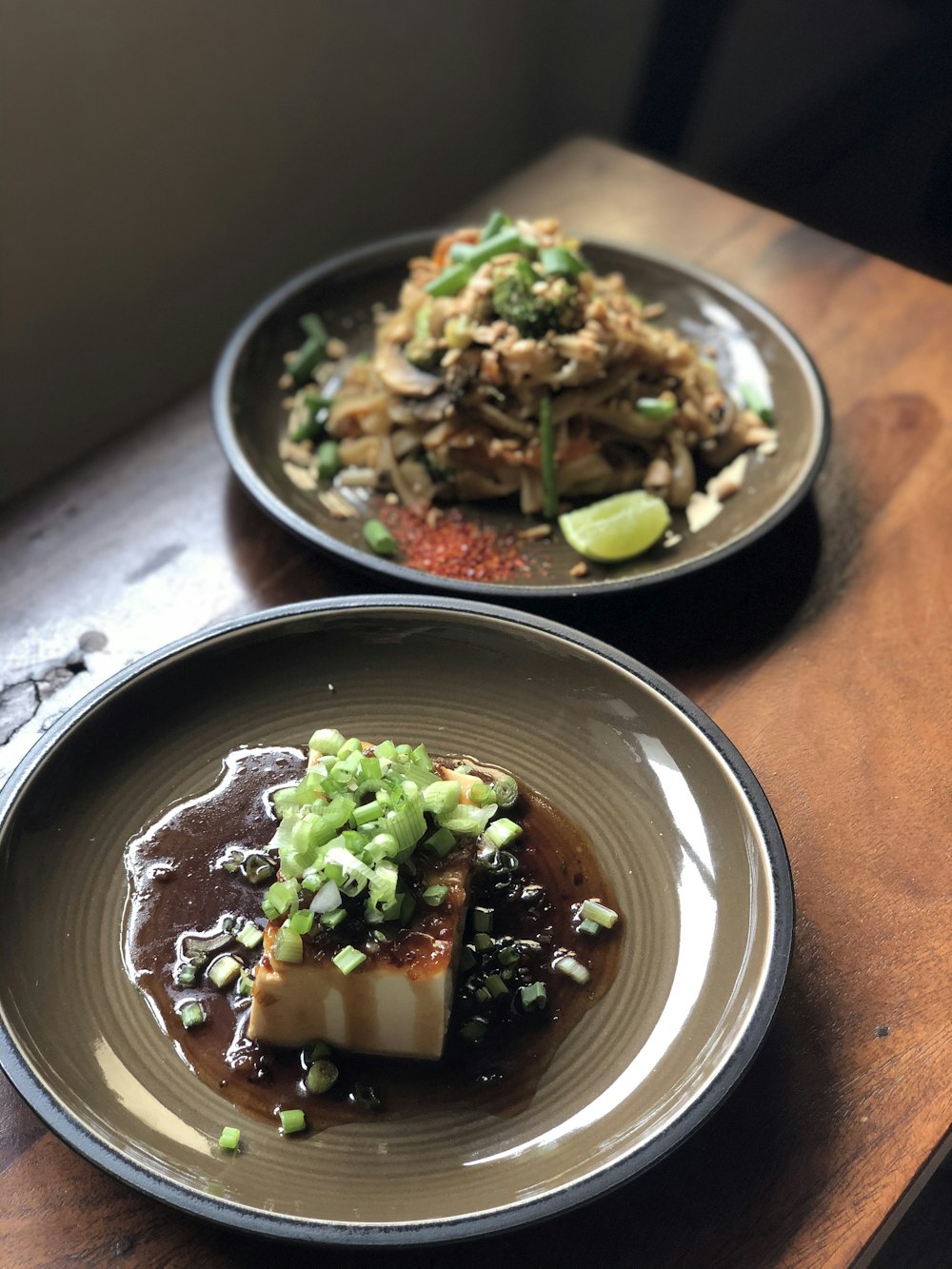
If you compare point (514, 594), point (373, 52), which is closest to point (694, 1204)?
point (514, 594)

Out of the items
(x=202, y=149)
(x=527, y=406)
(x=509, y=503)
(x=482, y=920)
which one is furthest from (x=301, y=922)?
(x=202, y=149)

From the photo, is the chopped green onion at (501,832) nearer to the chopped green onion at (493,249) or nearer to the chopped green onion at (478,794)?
the chopped green onion at (478,794)

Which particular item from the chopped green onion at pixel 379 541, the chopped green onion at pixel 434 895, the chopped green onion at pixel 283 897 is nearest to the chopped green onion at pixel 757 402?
the chopped green onion at pixel 379 541

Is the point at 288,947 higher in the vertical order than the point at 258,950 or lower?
higher

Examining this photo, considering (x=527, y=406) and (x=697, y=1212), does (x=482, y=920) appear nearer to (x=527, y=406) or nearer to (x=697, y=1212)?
(x=697, y=1212)

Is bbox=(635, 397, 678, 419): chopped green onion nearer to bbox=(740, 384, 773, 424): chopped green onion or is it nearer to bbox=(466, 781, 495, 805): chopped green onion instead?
bbox=(740, 384, 773, 424): chopped green onion

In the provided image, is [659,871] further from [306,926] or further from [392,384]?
[392,384]

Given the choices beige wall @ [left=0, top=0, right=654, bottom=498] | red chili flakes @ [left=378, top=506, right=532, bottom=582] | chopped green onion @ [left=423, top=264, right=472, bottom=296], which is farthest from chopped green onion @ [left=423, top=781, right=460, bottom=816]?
beige wall @ [left=0, top=0, right=654, bottom=498]
